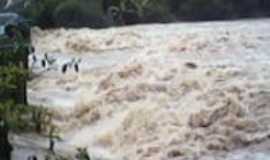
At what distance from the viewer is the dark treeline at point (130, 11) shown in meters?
16.7

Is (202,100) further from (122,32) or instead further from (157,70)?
(122,32)

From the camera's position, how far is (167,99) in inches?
321

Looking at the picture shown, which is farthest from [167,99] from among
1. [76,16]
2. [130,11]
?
[130,11]

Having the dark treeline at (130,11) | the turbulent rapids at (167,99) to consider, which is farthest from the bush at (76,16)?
the turbulent rapids at (167,99)

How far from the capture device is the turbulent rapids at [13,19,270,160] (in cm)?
674

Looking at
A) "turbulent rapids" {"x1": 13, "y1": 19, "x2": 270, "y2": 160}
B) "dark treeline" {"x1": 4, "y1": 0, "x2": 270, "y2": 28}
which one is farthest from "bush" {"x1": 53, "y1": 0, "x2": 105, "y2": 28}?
"turbulent rapids" {"x1": 13, "y1": 19, "x2": 270, "y2": 160}

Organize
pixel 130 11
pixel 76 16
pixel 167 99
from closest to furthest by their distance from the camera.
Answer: pixel 167 99 → pixel 76 16 → pixel 130 11

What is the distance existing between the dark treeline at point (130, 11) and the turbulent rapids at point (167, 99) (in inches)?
173

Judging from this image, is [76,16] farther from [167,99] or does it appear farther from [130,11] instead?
[167,99]

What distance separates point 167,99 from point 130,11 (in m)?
9.51

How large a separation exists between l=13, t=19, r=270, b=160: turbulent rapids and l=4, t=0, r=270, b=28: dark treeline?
173 inches

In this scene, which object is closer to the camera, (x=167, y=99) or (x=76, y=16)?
(x=167, y=99)

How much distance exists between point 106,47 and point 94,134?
223 inches

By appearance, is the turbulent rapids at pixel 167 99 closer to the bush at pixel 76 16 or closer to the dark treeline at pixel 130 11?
the bush at pixel 76 16
